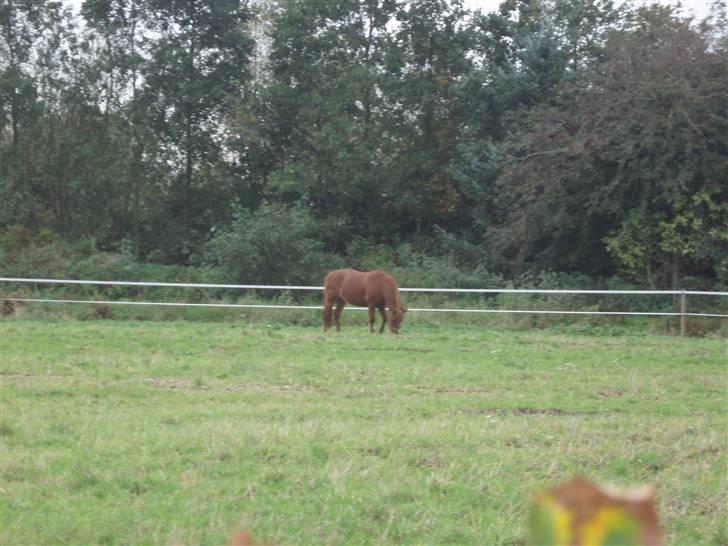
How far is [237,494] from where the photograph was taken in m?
5.80

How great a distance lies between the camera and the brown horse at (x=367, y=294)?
17.8m

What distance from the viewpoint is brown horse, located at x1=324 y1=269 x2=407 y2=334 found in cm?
1780

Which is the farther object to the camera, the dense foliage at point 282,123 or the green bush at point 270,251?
the dense foliage at point 282,123

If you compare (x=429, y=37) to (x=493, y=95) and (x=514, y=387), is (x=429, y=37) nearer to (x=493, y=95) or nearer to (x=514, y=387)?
(x=493, y=95)

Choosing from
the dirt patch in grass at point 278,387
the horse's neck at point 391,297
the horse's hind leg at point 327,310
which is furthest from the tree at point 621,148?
the dirt patch in grass at point 278,387

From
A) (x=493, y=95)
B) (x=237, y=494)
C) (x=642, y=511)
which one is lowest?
(x=237, y=494)

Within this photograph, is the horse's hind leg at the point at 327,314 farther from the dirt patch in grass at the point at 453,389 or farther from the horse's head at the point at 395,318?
the dirt patch in grass at the point at 453,389

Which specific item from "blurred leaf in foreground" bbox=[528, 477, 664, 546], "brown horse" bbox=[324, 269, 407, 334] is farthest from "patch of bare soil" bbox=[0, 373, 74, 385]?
"blurred leaf in foreground" bbox=[528, 477, 664, 546]

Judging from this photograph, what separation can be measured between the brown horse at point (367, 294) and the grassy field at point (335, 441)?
4.32 meters

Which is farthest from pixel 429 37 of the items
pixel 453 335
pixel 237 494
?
pixel 237 494

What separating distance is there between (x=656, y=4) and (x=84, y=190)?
19045 mm

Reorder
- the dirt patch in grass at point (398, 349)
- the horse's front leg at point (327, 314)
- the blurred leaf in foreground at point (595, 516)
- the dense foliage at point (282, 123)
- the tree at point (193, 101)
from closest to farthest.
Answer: the blurred leaf in foreground at point (595, 516) → the dirt patch in grass at point (398, 349) → the horse's front leg at point (327, 314) → the dense foliage at point (282, 123) → the tree at point (193, 101)

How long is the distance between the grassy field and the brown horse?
14.2 feet

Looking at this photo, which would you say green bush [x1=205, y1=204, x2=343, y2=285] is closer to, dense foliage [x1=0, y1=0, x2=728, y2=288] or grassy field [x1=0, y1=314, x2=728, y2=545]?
dense foliage [x1=0, y1=0, x2=728, y2=288]
